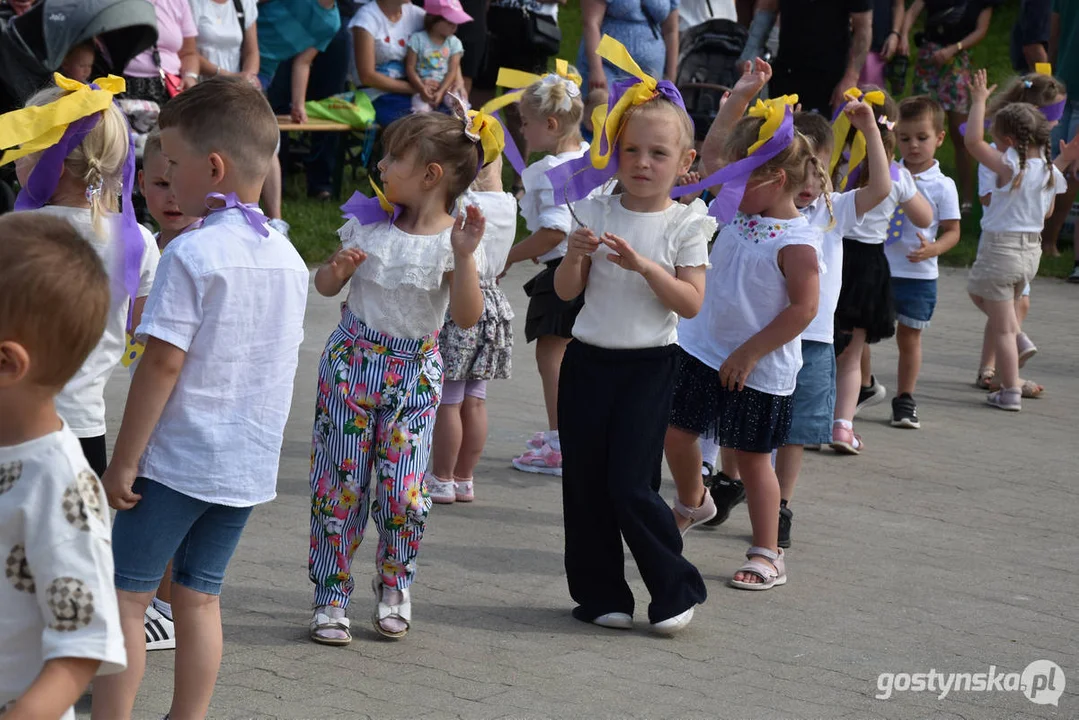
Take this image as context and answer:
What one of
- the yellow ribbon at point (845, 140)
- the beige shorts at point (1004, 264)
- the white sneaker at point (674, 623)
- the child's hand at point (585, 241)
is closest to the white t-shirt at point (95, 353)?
the child's hand at point (585, 241)

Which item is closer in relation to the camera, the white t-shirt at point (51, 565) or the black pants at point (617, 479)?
the white t-shirt at point (51, 565)

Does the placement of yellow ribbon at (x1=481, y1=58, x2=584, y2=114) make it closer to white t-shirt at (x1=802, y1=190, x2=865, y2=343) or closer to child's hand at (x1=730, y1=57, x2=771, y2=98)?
child's hand at (x1=730, y1=57, x2=771, y2=98)

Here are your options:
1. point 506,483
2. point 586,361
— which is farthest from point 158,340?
point 506,483

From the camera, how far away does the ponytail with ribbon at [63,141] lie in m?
3.49

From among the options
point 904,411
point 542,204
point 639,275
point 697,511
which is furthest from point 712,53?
point 639,275

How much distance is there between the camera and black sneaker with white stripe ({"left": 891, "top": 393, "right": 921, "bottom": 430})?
743 cm

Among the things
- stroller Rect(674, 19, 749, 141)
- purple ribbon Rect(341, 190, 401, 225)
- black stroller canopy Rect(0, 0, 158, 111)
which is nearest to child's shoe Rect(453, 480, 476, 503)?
purple ribbon Rect(341, 190, 401, 225)

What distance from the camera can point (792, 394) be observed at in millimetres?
5023

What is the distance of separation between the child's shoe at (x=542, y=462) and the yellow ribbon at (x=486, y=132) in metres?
2.14

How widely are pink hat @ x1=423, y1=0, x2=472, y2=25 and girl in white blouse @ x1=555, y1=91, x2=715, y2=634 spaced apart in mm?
7084

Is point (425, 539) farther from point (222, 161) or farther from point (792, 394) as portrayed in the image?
point (222, 161)

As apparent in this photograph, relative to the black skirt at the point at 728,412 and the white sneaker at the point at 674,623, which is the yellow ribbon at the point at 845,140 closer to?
the black skirt at the point at 728,412

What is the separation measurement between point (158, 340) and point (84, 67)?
530cm

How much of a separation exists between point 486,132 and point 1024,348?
5265 mm
